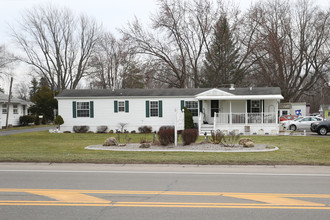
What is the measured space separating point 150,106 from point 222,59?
16.0 meters

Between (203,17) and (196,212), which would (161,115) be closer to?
(203,17)

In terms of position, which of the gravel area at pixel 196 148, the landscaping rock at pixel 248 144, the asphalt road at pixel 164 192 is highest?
the landscaping rock at pixel 248 144

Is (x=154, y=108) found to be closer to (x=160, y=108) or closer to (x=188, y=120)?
(x=160, y=108)

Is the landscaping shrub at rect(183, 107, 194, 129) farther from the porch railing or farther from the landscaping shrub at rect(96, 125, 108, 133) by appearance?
the landscaping shrub at rect(96, 125, 108, 133)

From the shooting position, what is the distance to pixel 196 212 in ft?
18.9

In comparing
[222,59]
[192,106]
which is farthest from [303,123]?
[222,59]

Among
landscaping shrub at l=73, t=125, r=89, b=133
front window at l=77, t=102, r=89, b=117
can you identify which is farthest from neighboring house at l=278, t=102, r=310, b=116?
landscaping shrub at l=73, t=125, r=89, b=133

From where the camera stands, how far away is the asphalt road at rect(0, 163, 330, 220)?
5.77 metres

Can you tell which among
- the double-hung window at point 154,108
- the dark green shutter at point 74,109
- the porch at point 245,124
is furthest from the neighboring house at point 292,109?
the dark green shutter at point 74,109

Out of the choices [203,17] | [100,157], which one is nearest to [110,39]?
[203,17]

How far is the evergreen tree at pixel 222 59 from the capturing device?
3909 centimetres

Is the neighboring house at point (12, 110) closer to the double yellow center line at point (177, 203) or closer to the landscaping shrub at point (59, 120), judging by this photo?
the landscaping shrub at point (59, 120)

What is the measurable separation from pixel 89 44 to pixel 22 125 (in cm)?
1579

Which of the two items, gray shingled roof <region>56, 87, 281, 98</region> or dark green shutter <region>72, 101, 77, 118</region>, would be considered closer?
gray shingled roof <region>56, 87, 281, 98</region>
